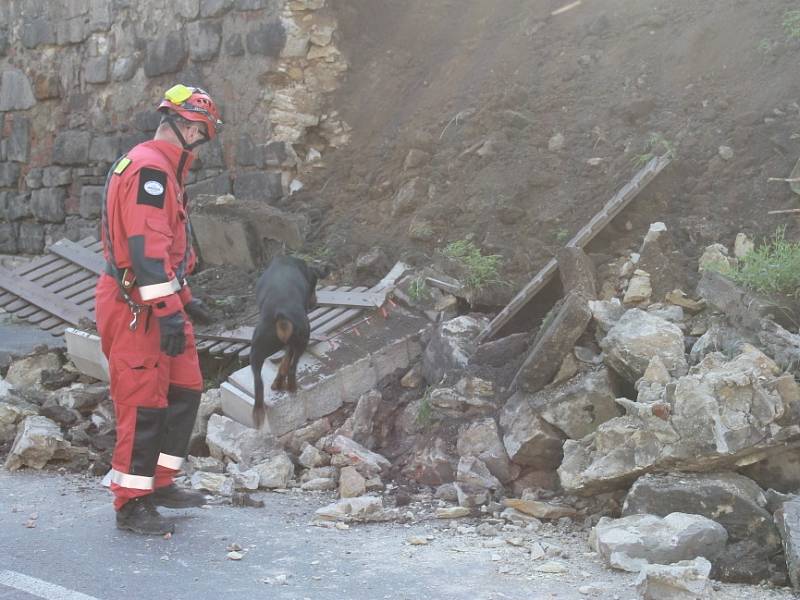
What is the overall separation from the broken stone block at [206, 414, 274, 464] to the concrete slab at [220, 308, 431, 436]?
7 centimetres

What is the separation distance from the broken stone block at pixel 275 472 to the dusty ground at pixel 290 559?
1.11 ft

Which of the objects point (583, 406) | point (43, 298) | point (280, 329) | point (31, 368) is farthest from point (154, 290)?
point (43, 298)

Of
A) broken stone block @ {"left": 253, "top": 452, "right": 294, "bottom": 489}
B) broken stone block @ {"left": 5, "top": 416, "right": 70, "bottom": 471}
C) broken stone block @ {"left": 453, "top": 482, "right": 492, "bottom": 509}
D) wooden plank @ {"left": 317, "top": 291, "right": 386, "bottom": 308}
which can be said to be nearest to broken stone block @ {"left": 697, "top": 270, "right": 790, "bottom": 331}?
broken stone block @ {"left": 453, "top": 482, "right": 492, "bottom": 509}

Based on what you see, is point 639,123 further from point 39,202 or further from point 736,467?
point 39,202

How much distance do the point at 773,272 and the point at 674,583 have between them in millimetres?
2146

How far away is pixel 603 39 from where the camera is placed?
8250mm

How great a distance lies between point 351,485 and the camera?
5.25 m

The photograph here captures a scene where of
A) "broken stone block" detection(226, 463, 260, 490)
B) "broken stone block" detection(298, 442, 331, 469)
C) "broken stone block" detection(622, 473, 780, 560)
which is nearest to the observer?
"broken stone block" detection(622, 473, 780, 560)

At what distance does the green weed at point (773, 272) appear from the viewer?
5.21 m

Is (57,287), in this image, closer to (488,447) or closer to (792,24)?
(488,447)

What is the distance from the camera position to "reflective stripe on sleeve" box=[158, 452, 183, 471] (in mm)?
4859

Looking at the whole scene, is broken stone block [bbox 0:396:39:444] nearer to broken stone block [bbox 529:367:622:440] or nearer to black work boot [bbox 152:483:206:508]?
black work boot [bbox 152:483:206:508]

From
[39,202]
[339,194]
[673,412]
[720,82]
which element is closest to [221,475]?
[673,412]

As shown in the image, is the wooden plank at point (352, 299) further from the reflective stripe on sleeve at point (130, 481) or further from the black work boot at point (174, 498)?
the reflective stripe on sleeve at point (130, 481)
